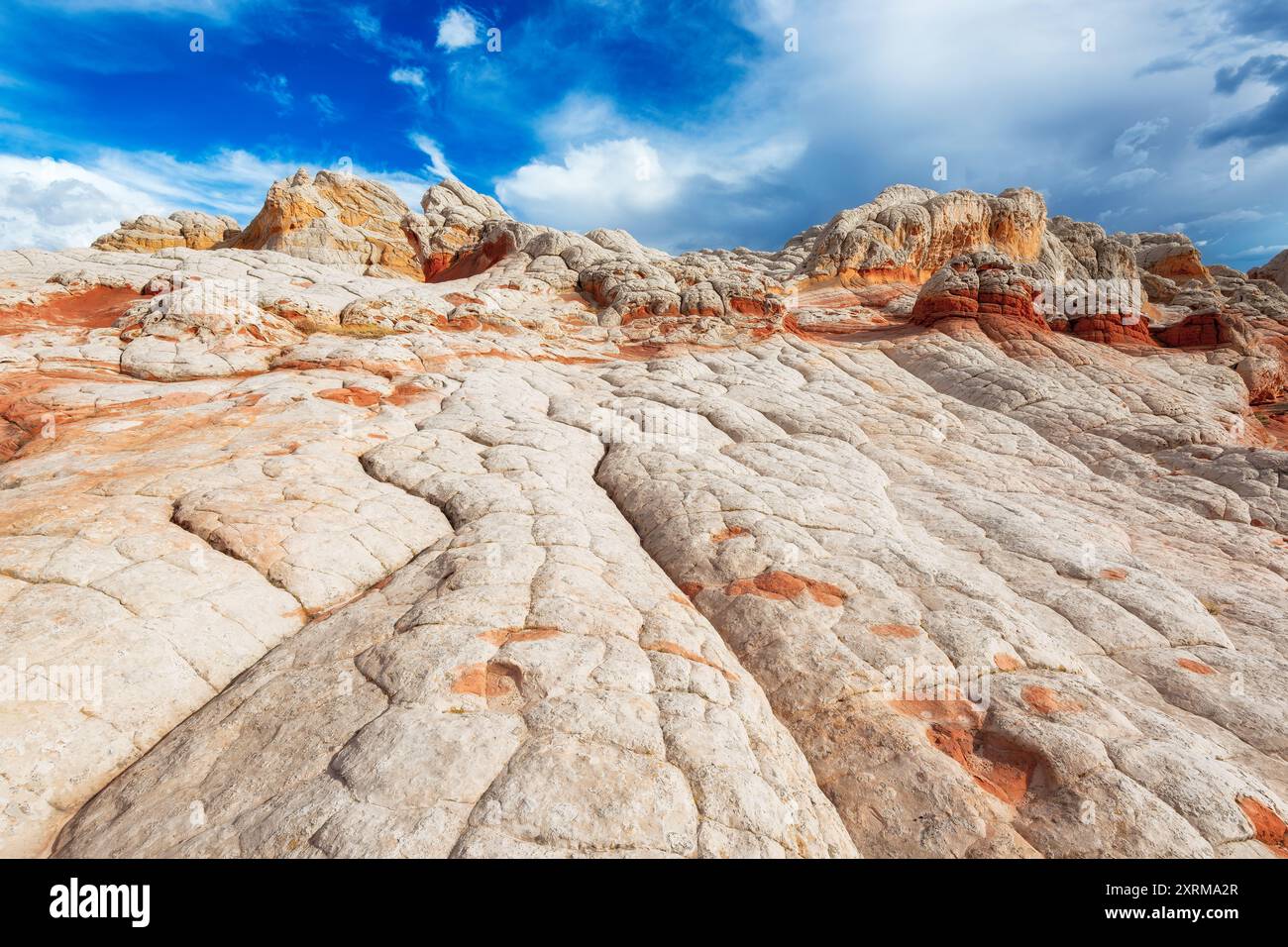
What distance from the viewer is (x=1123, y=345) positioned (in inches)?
1059

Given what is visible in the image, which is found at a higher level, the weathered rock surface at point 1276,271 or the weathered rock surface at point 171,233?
the weathered rock surface at point 1276,271

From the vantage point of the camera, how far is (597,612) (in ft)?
20.6

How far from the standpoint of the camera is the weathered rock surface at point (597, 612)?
414 cm

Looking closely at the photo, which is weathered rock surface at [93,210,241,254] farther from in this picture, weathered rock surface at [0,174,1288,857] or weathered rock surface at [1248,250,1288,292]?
weathered rock surface at [1248,250,1288,292]

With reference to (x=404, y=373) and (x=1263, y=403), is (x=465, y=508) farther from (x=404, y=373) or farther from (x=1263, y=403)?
(x=1263, y=403)

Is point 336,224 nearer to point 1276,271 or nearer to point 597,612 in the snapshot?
point 597,612

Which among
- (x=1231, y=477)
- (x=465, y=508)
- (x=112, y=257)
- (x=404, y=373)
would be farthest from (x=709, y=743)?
(x=112, y=257)

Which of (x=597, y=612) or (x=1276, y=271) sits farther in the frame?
(x=1276, y=271)

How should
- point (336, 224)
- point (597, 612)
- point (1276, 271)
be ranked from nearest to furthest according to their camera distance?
1. point (597, 612)
2. point (336, 224)
3. point (1276, 271)

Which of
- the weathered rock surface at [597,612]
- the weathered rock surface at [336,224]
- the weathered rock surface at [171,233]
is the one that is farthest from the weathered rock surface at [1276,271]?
the weathered rock surface at [171,233]

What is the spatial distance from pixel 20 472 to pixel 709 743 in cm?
1191

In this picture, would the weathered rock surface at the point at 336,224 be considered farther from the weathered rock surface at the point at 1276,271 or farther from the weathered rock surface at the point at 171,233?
the weathered rock surface at the point at 1276,271

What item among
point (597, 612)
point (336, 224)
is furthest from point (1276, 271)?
point (336, 224)

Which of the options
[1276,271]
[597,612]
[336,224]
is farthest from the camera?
[1276,271]
